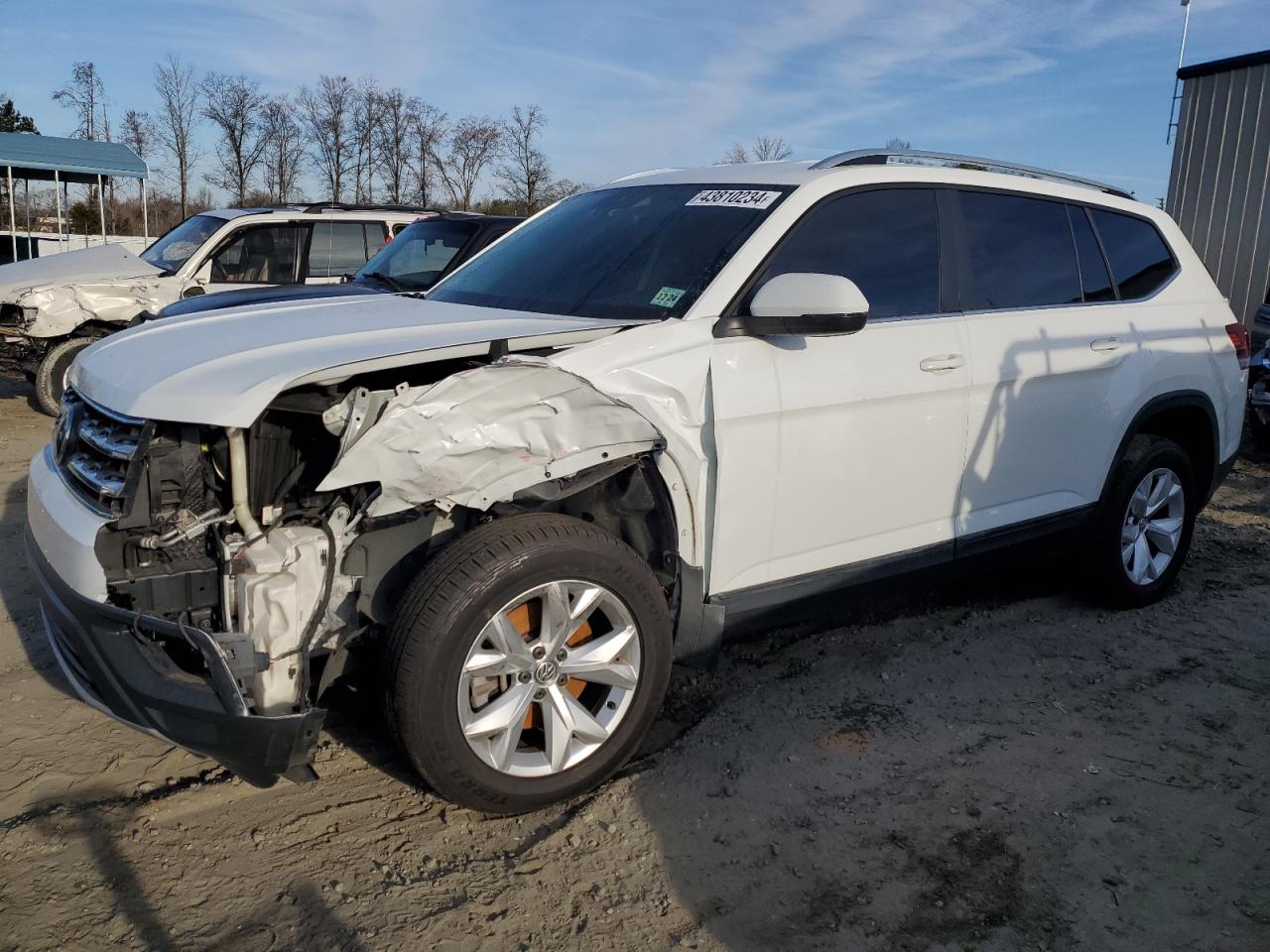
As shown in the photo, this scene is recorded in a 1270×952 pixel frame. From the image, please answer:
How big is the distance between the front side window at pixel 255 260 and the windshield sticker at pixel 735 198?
6.69 m

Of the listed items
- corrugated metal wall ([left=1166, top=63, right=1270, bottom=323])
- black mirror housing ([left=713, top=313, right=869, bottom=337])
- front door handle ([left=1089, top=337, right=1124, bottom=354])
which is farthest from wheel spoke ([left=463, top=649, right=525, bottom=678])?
corrugated metal wall ([left=1166, top=63, right=1270, bottom=323])

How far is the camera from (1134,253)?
15.3 ft

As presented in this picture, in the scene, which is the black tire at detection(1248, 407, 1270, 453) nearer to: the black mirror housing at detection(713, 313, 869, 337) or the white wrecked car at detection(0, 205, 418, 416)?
the black mirror housing at detection(713, 313, 869, 337)

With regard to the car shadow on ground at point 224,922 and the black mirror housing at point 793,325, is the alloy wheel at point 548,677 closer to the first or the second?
the car shadow on ground at point 224,922

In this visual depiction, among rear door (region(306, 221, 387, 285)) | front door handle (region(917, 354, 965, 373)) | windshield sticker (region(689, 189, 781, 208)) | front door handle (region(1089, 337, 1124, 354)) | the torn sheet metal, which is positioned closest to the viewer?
the torn sheet metal

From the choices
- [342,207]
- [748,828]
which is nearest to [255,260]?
[342,207]

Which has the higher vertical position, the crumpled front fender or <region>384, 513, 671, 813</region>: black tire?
the crumpled front fender

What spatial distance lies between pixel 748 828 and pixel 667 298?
1.68 m

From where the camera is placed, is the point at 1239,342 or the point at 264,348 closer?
the point at 264,348

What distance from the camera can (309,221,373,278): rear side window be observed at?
31.8 feet

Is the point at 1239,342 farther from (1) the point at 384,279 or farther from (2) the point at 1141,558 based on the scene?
(1) the point at 384,279

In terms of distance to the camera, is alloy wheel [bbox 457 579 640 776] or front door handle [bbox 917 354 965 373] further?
front door handle [bbox 917 354 965 373]

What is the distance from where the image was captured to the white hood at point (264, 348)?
101 inches

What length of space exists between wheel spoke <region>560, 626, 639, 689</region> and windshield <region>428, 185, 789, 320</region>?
1039 millimetres
